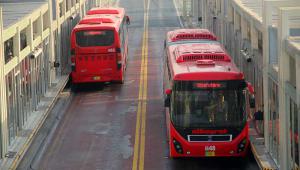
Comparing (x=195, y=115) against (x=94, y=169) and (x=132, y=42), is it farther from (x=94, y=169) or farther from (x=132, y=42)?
(x=132, y=42)

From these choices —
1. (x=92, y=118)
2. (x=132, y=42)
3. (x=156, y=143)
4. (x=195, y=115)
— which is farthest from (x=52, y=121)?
(x=132, y=42)

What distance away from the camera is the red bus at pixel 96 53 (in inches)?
1308

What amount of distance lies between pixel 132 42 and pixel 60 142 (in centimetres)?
2809

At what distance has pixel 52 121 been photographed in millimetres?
27984

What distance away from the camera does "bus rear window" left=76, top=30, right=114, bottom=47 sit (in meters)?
33.2

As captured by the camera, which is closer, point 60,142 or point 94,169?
point 94,169

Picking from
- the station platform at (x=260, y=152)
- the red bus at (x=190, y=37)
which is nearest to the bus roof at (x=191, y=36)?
the red bus at (x=190, y=37)

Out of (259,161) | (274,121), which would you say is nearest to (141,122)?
(259,161)

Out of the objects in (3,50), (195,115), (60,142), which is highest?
(3,50)

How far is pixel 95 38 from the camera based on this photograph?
33344 mm

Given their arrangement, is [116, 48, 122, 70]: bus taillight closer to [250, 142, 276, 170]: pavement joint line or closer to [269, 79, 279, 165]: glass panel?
[250, 142, 276, 170]: pavement joint line

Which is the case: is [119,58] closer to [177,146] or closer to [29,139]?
[29,139]

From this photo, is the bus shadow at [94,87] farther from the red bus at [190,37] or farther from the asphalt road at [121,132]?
the red bus at [190,37]

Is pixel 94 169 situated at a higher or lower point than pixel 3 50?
lower
